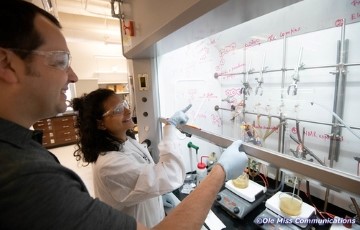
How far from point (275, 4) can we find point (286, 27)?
69 cm

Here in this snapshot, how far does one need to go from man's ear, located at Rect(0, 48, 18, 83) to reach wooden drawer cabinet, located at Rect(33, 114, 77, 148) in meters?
5.19

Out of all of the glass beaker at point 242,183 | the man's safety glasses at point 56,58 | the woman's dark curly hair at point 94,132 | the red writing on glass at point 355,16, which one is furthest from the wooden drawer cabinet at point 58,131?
the red writing on glass at point 355,16

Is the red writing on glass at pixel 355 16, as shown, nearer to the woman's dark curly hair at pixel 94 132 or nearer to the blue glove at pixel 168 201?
the woman's dark curly hair at pixel 94 132

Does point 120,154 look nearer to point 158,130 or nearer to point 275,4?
point 158,130

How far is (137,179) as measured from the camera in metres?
0.92

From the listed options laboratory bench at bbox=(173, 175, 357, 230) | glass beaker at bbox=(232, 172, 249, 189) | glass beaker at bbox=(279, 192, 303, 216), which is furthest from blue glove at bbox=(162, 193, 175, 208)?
glass beaker at bbox=(279, 192, 303, 216)

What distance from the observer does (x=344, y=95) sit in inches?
38.5

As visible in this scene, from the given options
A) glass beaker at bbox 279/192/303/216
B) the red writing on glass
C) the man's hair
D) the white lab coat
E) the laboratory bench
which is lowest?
the laboratory bench

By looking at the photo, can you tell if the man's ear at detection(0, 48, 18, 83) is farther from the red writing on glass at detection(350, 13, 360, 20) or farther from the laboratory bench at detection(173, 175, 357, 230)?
the red writing on glass at detection(350, 13, 360, 20)

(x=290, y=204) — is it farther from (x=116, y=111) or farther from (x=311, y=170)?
(x=116, y=111)

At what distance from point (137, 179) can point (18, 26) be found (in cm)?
73

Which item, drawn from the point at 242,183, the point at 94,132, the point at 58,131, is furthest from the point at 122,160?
the point at 58,131

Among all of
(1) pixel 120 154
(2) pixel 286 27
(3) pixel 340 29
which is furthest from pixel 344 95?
(1) pixel 120 154

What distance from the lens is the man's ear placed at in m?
0.45
